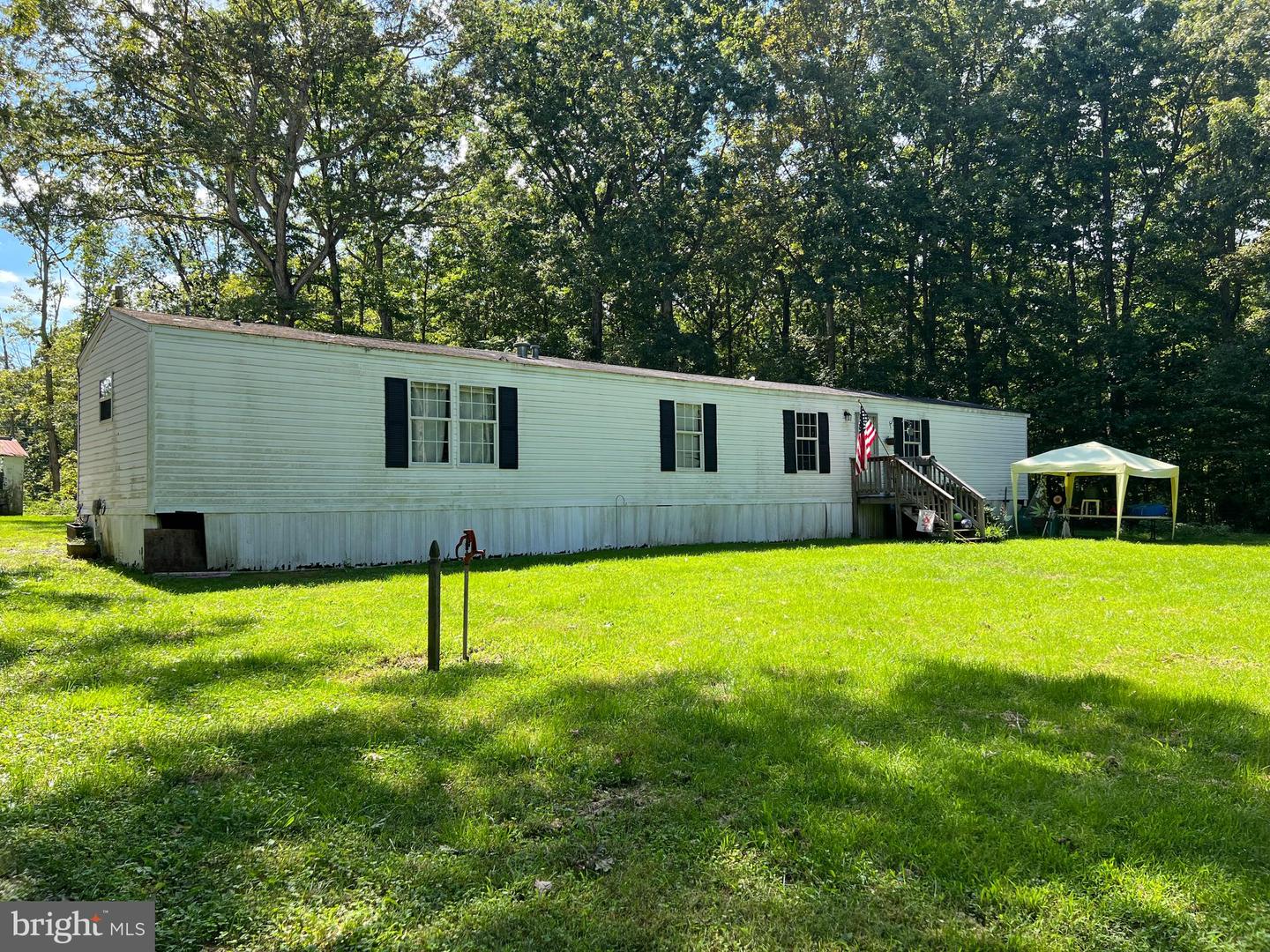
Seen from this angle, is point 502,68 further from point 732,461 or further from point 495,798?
point 495,798

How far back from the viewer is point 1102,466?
16797 mm

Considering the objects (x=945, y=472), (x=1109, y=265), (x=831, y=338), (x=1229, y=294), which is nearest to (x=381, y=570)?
(x=945, y=472)

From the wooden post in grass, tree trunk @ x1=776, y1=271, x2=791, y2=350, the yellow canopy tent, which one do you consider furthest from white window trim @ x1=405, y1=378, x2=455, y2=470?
tree trunk @ x1=776, y1=271, x2=791, y2=350

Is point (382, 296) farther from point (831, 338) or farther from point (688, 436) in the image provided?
point (831, 338)

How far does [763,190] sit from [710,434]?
1631 centimetres

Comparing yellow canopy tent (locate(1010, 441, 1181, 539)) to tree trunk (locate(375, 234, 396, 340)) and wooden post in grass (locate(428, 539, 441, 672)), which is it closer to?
wooden post in grass (locate(428, 539, 441, 672))

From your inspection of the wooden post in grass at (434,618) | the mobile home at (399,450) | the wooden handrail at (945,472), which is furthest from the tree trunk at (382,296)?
the wooden post in grass at (434,618)

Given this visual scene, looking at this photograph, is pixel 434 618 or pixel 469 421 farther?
pixel 469 421

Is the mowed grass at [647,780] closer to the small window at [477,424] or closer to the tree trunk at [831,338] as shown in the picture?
the small window at [477,424]

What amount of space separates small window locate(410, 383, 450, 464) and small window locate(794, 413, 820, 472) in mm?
8579

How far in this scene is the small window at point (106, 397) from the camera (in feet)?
38.8

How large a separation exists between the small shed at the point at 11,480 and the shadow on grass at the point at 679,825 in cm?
3344

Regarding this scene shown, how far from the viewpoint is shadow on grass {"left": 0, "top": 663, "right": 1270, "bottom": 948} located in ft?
7.77

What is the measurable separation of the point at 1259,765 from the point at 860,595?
15.4 ft
